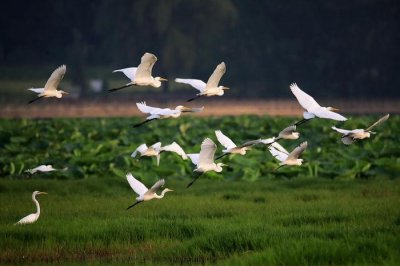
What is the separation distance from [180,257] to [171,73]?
2263 inches

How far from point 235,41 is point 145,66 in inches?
2353

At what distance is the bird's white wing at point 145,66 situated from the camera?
42.1 feet

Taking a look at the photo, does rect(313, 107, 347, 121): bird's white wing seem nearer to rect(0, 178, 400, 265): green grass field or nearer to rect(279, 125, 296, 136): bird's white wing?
rect(279, 125, 296, 136): bird's white wing

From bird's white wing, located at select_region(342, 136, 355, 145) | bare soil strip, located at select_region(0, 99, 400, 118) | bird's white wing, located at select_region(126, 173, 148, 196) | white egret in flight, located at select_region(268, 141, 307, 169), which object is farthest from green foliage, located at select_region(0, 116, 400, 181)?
bare soil strip, located at select_region(0, 99, 400, 118)

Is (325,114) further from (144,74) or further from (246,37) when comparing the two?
(246,37)

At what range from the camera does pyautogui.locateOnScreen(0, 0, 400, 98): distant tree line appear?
66.6m

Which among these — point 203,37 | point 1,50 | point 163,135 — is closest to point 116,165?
point 163,135

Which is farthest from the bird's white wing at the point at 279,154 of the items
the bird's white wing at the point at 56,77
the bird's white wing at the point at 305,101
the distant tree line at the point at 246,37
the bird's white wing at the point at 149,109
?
the distant tree line at the point at 246,37

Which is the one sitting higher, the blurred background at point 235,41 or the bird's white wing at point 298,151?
the blurred background at point 235,41

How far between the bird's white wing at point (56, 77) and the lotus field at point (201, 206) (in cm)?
162

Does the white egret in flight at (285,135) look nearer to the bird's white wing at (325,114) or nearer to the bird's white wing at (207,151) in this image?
the bird's white wing at (325,114)

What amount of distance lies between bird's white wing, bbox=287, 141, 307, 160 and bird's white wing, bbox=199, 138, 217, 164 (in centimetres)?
94

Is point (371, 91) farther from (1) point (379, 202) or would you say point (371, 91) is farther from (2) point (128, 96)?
(1) point (379, 202)

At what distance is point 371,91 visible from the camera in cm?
6938
